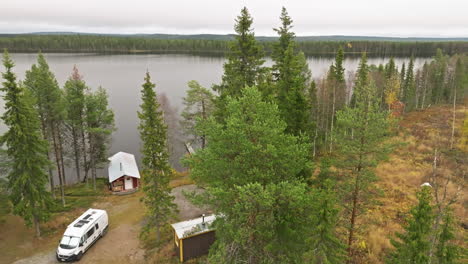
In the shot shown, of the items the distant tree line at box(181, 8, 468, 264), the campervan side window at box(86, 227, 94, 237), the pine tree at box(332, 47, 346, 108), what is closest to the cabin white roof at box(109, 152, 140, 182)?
the campervan side window at box(86, 227, 94, 237)

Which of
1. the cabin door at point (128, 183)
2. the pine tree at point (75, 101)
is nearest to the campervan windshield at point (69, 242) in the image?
the cabin door at point (128, 183)

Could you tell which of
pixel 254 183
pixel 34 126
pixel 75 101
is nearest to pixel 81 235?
pixel 34 126

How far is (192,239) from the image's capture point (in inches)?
698

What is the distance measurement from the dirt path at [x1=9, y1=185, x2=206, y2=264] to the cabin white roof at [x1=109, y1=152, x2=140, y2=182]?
215cm

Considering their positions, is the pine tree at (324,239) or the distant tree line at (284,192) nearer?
the pine tree at (324,239)

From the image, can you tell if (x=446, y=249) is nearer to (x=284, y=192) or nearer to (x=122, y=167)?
(x=284, y=192)

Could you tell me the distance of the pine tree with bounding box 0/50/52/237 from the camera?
61.8 ft

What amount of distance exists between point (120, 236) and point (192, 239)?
22.0 feet

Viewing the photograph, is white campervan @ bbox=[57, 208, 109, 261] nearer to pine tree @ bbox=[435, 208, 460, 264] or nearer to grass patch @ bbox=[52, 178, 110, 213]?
grass patch @ bbox=[52, 178, 110, 213]

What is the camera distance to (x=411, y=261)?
10.1 m

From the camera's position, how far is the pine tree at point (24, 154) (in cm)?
1884

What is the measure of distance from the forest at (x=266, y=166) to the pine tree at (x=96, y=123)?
0.13 metres

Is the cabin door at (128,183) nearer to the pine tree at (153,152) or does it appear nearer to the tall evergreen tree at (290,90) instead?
the pine tree at (153,152)

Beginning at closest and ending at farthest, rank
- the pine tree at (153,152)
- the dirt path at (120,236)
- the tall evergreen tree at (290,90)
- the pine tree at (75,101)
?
the tall evergreen tree at (290,90) < the pine tree at (153,152) < the dirt path at (120,236) < the pine tree at (75,101)
